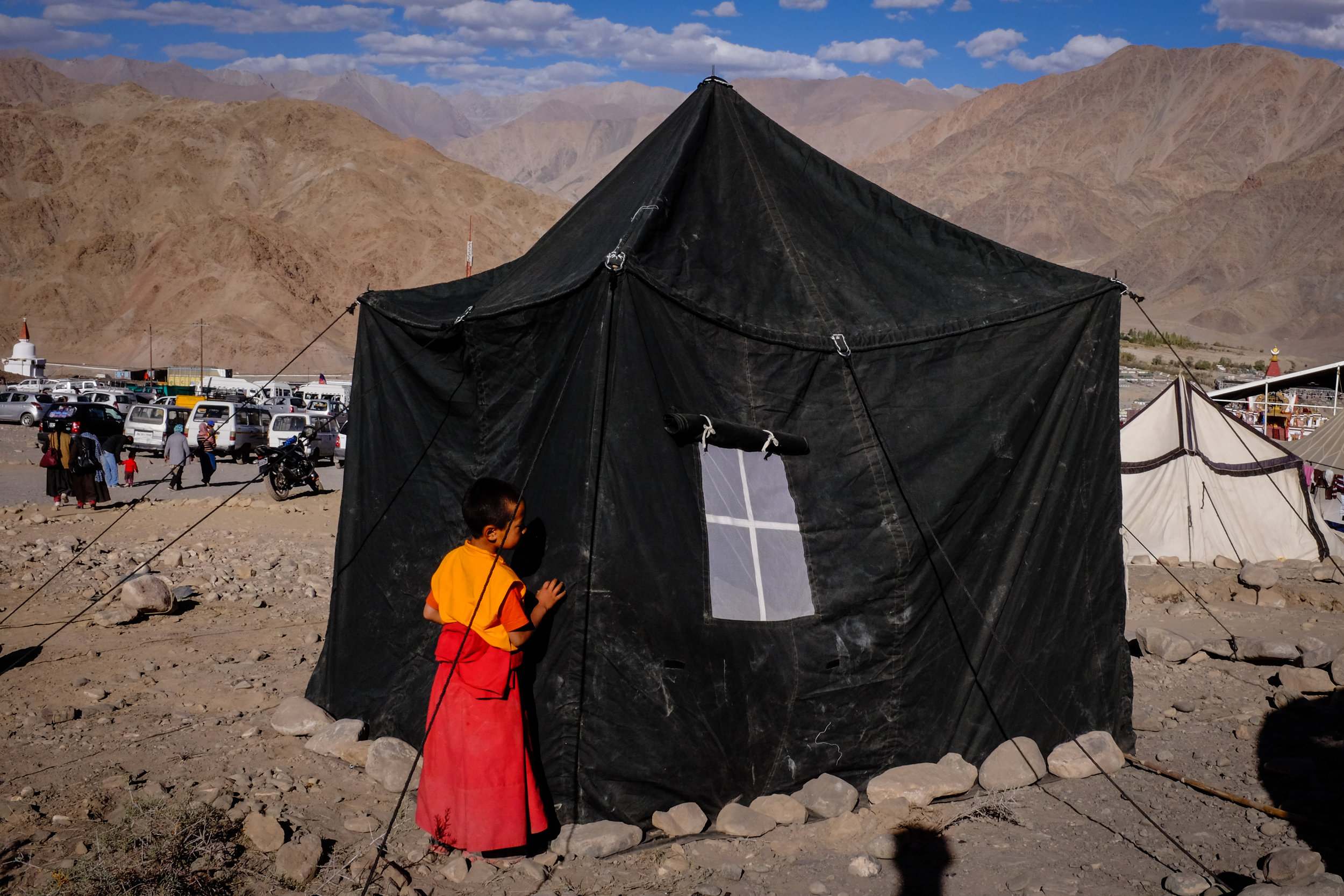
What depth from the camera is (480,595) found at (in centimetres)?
425

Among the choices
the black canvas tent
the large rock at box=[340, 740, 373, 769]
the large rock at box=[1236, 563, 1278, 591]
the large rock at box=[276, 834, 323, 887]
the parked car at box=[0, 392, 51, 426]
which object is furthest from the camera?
the parked car at box=[0, 392, 51, 426]

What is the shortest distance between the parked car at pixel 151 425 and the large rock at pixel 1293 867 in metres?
25.2

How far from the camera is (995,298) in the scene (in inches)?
228

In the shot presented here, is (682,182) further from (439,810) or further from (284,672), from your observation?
(284,672)

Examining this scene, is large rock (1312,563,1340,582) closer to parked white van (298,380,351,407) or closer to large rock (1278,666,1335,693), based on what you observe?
large rock (1278,666,1335,693)

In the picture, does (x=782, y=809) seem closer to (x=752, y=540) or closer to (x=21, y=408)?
(x=752, y=540)

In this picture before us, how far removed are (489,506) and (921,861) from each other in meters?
2.50

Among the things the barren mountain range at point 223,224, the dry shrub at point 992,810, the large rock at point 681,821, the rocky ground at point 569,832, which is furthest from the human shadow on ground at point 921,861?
the barren mountain range at point 223,224

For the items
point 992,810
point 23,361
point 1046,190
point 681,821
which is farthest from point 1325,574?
point 1046,190

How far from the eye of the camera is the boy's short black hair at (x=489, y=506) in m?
4.34

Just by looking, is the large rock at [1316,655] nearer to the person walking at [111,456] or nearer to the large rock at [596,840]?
the large rock at [596,840]

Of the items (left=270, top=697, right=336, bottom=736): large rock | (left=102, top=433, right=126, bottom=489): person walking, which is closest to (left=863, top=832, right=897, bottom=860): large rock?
(left=270, top=697, right=336, bottom=736): large rock

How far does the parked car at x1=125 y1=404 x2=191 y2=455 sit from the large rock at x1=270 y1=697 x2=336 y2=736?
21.3 metres

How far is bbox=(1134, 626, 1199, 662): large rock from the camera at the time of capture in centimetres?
770
